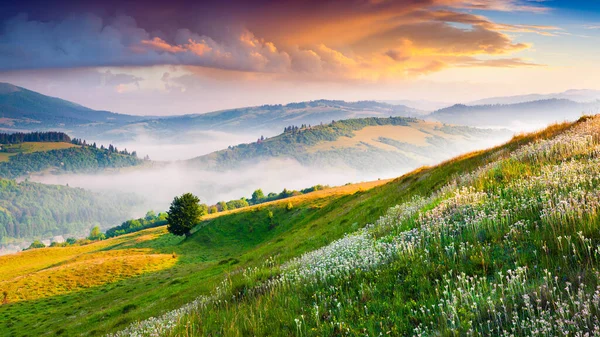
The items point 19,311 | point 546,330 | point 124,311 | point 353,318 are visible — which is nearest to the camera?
point 546,330

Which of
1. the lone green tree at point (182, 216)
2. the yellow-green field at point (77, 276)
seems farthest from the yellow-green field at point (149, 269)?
the lone green tree at point (182, 216)

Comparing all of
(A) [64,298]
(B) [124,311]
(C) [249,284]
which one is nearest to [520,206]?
(C) [249,284]

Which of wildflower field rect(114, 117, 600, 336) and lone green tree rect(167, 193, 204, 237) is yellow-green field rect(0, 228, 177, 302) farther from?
wildflower field rect(114, 117, 600, 336)

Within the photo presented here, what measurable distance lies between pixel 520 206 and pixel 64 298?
287ft

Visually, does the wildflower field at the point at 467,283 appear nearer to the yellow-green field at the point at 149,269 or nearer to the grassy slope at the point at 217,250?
the grassy slope at the point at 217,250

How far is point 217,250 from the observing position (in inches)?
4060

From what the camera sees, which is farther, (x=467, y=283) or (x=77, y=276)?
(x=77, y=276)

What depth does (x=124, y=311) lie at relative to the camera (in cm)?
4022

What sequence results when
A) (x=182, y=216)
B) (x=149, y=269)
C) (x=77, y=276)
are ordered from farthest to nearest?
1. (x=182, y=216)
2. (x=149, y=269)
3. (x=77, y=276)

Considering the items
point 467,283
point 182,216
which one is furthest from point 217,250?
point 467,283

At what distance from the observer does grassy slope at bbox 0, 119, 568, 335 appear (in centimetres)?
2770

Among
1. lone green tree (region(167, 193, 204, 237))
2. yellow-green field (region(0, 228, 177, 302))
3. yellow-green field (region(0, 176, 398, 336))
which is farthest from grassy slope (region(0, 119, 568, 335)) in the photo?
lone green tree (region(167, 193, 204, 237))

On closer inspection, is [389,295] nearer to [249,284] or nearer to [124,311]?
[249,284]

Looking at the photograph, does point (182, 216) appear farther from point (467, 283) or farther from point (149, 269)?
point (467, 283)
